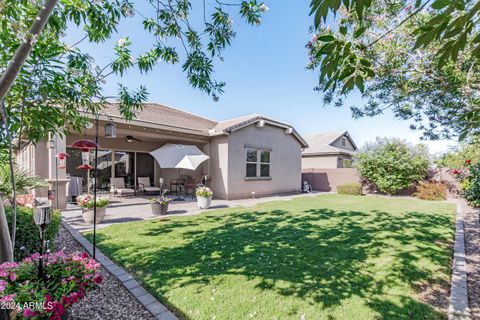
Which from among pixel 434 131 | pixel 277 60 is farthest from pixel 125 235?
pixel 434 131

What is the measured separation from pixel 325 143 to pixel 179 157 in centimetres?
2151

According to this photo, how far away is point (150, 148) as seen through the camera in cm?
1723

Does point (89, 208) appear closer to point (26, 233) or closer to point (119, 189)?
point (26, 233)

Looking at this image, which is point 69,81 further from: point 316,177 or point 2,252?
point 316,177

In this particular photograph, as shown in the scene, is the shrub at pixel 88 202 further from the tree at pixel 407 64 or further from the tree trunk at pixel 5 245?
the tree at pixel 407 64

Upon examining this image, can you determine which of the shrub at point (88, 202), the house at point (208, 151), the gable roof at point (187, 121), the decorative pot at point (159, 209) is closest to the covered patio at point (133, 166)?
the house at point (208, 151)

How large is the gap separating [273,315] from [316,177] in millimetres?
21427

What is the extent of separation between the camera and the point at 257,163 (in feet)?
54.7

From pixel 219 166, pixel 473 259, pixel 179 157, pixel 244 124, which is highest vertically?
pixel 244 124

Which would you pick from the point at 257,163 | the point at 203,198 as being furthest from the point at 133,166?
the point at 257,163

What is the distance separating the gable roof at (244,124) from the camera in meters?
14.8

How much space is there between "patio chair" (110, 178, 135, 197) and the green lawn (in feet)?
22.7

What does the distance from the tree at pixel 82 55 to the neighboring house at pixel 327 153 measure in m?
21.5

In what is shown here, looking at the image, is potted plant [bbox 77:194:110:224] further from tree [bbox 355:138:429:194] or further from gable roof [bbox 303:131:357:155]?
gable roof [bbox 303:131:357:155]
